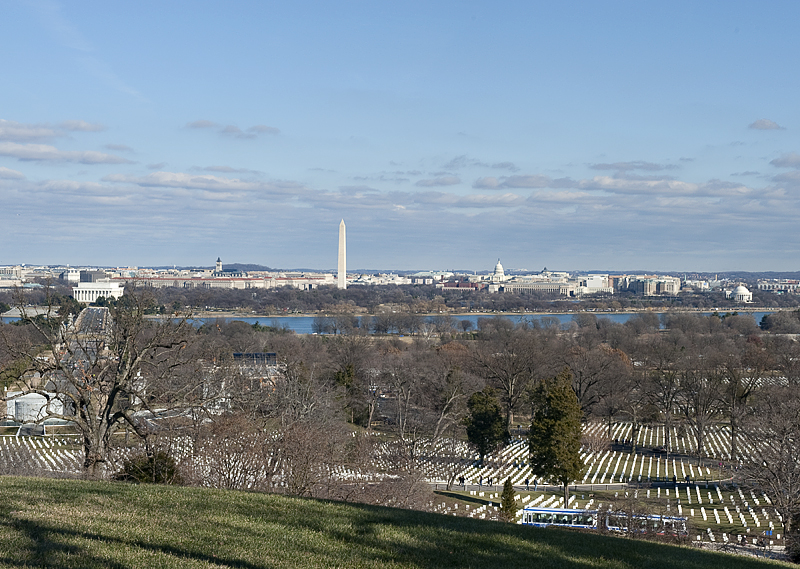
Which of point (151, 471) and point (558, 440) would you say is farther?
point (558, 440)

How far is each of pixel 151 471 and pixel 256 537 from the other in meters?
6.18

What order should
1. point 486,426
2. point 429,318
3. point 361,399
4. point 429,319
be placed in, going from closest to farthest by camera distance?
point 486,426
point 361,399
point 429,319
point 429,318

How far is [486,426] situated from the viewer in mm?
31297

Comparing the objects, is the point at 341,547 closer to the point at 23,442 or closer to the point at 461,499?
the point at 461,499

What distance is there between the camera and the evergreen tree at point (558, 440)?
2562 cm

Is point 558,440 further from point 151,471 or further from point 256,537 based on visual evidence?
point 256,537

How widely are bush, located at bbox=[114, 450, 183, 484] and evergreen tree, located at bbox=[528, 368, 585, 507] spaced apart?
16479mm

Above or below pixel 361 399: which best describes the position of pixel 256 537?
above

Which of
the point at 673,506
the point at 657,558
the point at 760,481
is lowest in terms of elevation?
the point at 673,506

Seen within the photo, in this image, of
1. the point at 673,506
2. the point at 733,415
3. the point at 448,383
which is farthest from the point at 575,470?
the point at 448,383

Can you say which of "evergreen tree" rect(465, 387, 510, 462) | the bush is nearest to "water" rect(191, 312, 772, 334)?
"evergreen tree" rect(465, 387, 510, 462)

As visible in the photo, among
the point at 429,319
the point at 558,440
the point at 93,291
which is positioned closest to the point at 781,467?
the point at 558,440

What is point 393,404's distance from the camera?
43438 mm

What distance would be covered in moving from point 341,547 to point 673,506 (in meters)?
21.5
